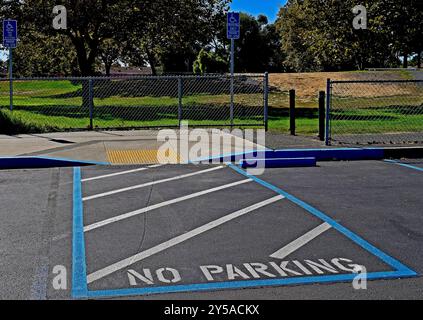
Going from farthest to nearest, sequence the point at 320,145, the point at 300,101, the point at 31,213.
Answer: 1. the point at 300,101
2. the point at 320,145
3. the point at 31,213

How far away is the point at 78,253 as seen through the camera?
17.4ft

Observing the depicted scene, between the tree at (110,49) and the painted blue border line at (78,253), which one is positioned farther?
the tree at (110,49)

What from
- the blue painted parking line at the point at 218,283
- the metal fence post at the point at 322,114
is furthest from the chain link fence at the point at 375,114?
the blue painted parking line at the point at 218,283

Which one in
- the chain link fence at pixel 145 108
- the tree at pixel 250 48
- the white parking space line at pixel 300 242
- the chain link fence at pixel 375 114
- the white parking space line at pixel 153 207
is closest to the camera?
the white parking space line at pixel 300 242

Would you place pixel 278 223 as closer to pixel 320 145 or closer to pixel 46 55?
pixel 320 145

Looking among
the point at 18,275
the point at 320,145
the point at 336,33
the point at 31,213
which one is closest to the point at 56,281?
the point at 18,275

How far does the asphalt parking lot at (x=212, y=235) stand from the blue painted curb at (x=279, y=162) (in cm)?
95

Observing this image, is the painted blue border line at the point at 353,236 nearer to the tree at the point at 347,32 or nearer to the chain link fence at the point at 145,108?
the chain link fence at the point at 145,108

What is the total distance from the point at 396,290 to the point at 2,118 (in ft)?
40.2

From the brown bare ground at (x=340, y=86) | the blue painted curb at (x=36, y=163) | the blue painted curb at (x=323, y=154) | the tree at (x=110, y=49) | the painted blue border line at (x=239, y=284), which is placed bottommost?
the painted blue border line at (x=239, y=284)

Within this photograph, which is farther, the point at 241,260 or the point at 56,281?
the point at 241,260

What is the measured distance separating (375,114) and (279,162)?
10.5m

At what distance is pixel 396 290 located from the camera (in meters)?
4.40

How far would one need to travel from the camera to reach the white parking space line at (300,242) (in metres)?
5.27
